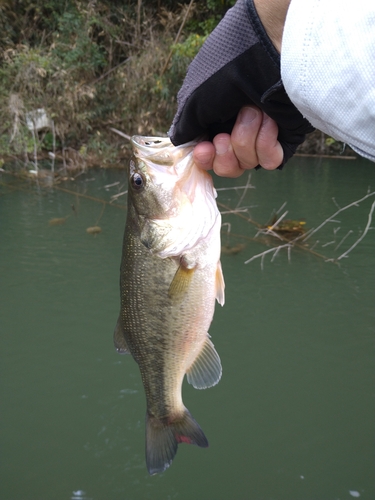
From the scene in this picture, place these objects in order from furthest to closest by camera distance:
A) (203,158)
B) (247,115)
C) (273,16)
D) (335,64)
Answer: (203,158) < (247,115) < (273,16) < (335,64)

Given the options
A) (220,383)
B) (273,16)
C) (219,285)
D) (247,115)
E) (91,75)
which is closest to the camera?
(273,16)

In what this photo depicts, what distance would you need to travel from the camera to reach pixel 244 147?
155 centimetres

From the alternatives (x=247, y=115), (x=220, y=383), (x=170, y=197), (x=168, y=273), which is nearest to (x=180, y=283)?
(x=168, y=273)

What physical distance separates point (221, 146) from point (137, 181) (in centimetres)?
39

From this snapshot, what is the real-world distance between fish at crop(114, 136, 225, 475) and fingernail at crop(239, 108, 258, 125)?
258 mm

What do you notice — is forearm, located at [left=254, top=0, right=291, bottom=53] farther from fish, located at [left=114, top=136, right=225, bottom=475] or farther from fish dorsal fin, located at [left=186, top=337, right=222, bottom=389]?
fish dorsal fin, located at [left=186, top=337, right=222, bottom=389]

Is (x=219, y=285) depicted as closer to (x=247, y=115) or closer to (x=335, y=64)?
(x=247, y=115)

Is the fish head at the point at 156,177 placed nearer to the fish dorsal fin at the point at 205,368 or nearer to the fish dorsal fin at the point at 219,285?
the fish dorsal fin at the point at 219,285

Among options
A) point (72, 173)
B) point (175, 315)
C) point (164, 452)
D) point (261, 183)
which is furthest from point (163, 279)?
point (72, 173)

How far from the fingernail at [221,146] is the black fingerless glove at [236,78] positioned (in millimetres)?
69

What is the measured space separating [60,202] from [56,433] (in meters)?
5.79

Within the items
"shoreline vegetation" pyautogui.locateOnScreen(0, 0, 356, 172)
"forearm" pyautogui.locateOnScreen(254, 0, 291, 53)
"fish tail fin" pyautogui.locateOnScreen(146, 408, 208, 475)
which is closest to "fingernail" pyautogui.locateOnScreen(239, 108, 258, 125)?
"forearm" pyautogui.locateOnScreen(254, 0, 291, 53)

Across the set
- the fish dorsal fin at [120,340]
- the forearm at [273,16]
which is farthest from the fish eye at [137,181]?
the forearm at [273,16]

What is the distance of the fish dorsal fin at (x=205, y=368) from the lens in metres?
1.87
